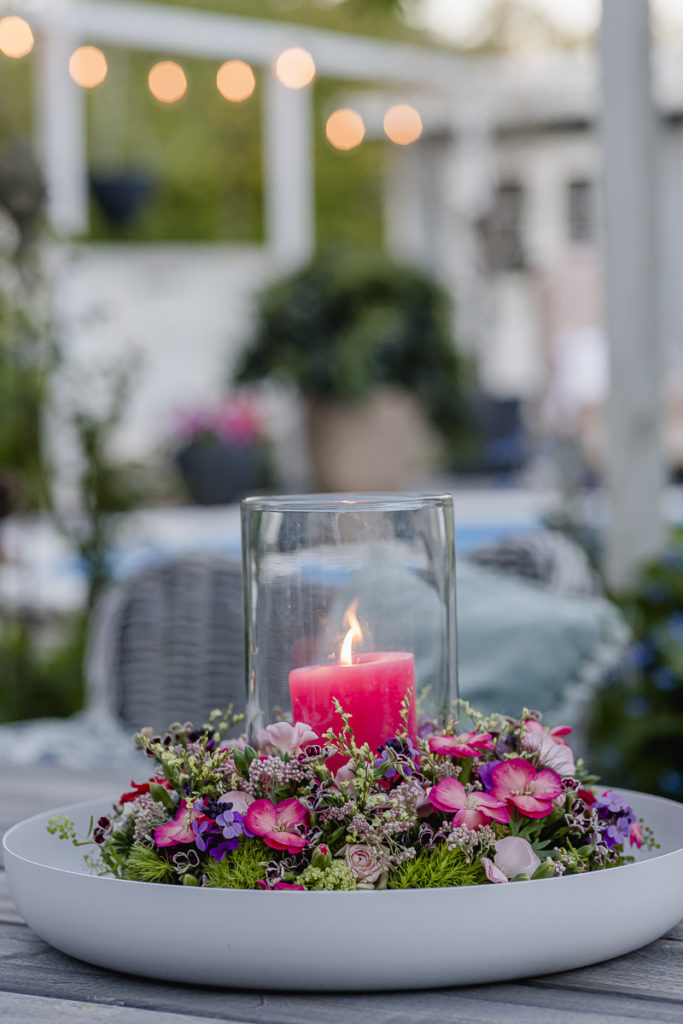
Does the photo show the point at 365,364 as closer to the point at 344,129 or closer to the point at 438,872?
the point at 344,129

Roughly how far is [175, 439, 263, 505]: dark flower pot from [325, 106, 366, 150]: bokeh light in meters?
2.46

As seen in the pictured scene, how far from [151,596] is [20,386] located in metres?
1.58

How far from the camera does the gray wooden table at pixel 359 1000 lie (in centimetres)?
55

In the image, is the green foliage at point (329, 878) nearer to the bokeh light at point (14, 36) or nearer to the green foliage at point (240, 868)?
the green foliage at point (240, 868)

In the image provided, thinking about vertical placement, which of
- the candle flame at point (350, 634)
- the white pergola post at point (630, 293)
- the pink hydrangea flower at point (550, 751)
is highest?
the white pergola post at point (630, 293)

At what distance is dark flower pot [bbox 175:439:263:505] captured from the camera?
5.95m

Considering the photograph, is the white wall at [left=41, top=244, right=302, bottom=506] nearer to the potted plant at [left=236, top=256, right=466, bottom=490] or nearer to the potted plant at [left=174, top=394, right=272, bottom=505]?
the potted plant at [left=236, top=256, right=466, bottom=490]

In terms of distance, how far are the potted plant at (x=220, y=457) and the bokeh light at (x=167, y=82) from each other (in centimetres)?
142

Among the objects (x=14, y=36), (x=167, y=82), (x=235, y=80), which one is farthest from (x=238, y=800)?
(x=235, y=80)

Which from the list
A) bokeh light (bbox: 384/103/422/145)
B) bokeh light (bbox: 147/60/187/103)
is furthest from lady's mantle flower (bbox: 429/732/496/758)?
bokeh light (bbox: 384/103/422/145)

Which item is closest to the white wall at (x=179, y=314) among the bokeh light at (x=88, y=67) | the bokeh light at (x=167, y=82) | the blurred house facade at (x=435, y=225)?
the blurred house facade at (x=435, y=225)

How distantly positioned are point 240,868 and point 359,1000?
0.07 metres

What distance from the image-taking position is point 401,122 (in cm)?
830

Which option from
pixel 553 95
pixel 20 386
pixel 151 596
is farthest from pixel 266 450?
pixel 151 596
